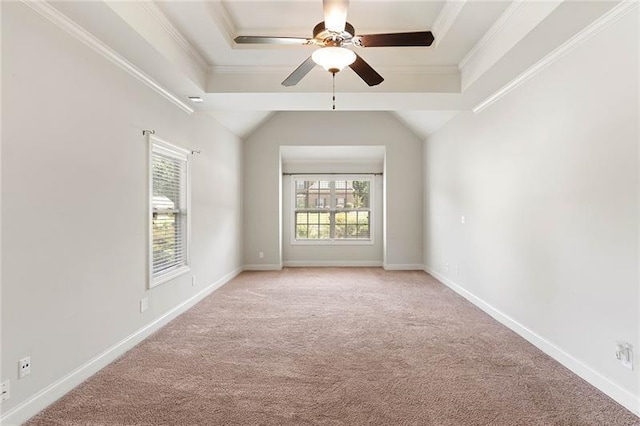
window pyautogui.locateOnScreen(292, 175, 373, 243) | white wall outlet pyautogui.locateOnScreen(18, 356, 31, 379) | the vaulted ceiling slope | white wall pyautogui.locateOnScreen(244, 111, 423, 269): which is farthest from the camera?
window pyautogui.locateOnScreen(292, 175, 373, 243)

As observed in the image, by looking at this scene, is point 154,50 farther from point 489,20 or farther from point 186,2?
point 489,20

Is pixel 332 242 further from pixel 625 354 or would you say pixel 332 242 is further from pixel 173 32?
pixel 625 354

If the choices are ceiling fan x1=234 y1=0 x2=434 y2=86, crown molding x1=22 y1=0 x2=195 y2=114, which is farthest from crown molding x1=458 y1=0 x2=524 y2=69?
crown molding x1=22 y1=0 x2=195 y2=114

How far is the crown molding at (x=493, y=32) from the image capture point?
2572 mm

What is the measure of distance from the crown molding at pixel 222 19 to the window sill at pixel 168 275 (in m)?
2.44

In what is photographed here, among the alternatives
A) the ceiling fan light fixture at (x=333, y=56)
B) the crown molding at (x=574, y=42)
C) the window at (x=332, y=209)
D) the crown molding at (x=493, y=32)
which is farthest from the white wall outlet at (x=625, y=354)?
the window at (x=332, y=209)

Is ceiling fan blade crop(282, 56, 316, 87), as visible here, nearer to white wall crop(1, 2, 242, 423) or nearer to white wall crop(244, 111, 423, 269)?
white wall crop(1, 2, 242, 423)

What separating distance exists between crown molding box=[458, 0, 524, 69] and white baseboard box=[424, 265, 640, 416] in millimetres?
2626

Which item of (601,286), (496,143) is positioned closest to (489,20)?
(496,143)

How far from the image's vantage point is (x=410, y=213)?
691cm

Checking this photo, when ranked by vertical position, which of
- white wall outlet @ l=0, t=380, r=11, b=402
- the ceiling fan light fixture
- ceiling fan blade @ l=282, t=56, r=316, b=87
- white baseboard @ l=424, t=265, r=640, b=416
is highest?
ceiling fan blade @ l=282, t=56, r=316, b=87

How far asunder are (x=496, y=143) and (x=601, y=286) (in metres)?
1.97

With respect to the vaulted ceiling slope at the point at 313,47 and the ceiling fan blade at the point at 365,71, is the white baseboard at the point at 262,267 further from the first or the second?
the ceiling fan blade at the point at 365,71

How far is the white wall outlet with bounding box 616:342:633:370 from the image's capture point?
2.11 m
